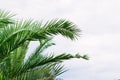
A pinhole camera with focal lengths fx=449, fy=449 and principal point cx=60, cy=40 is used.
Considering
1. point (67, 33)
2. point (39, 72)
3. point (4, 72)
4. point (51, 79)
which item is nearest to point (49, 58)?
point (67, 33)

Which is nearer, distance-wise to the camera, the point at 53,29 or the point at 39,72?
the point at 53,29

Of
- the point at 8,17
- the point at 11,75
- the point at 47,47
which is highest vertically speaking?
the point at 47,47

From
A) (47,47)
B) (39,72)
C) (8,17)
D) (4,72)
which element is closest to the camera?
(8,17)

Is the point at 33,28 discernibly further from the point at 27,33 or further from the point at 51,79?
the point at 51,79

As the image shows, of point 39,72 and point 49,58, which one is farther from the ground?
point 39,72

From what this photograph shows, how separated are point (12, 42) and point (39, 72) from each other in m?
4.01

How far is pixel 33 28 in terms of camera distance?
8.59m

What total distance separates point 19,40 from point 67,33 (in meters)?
0.94

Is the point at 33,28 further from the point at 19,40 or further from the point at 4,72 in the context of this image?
the point at 4,72

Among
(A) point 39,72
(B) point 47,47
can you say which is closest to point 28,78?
(A) point 39,72

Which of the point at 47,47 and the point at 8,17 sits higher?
the point at 47,47

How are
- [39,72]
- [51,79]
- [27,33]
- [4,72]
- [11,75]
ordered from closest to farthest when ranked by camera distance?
[27,33] → [11,75] → [4,72] → [39,72] → [51,79]

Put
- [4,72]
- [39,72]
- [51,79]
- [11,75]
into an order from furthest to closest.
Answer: [51,79] → [39,72] → [4,72] → [11,75]

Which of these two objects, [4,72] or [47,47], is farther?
[47,47]
